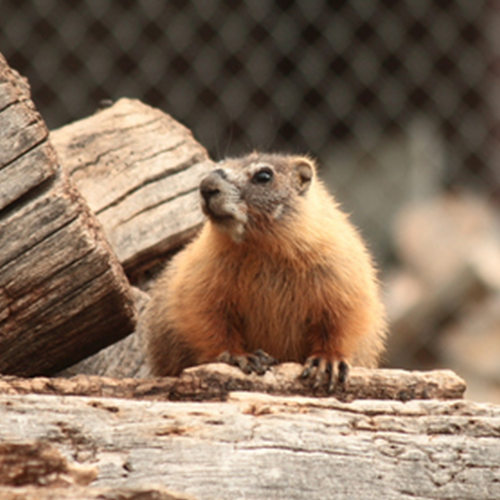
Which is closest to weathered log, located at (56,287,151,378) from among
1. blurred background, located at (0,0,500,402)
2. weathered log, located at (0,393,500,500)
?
weathered log, located at (0,393,500,500)

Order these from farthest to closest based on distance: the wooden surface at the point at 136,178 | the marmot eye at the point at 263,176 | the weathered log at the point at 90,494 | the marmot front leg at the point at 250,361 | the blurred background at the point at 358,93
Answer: the blurred background at the point at 358,93
the wooden surface at the point at 136,178
the marmot eye at the point at 263,176
the marmot front leg at the point at 250,361
the weathered log at the point at 90,494

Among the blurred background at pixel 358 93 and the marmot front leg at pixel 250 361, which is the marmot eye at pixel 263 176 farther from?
the blurred background at pixel 358 93

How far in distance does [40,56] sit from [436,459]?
18.5 ft

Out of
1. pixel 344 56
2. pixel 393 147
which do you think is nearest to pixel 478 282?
pixel 393 147

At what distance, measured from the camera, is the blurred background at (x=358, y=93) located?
7.28m

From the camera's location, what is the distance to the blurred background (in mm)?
7281

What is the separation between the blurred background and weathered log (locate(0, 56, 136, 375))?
440cm

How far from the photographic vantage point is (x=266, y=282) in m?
3.22

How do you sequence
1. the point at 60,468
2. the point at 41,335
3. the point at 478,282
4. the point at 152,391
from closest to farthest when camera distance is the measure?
the point at 60,468 < the point at 152,391 < the point at 41,335 < the point at 478,282

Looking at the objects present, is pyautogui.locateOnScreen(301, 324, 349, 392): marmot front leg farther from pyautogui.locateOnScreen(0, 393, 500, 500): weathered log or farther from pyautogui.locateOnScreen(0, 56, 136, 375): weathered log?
pyautogui.locateOnScreen(0, 56, 136, 375): weathered log

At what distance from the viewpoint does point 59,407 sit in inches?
91.4

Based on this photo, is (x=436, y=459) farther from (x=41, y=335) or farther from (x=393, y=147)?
(x=393, y=147)

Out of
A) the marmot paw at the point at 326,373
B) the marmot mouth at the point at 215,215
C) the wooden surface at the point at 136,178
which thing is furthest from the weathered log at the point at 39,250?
the wooden surface at the point at 136,178

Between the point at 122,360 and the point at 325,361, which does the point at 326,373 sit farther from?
the point at 122,360
